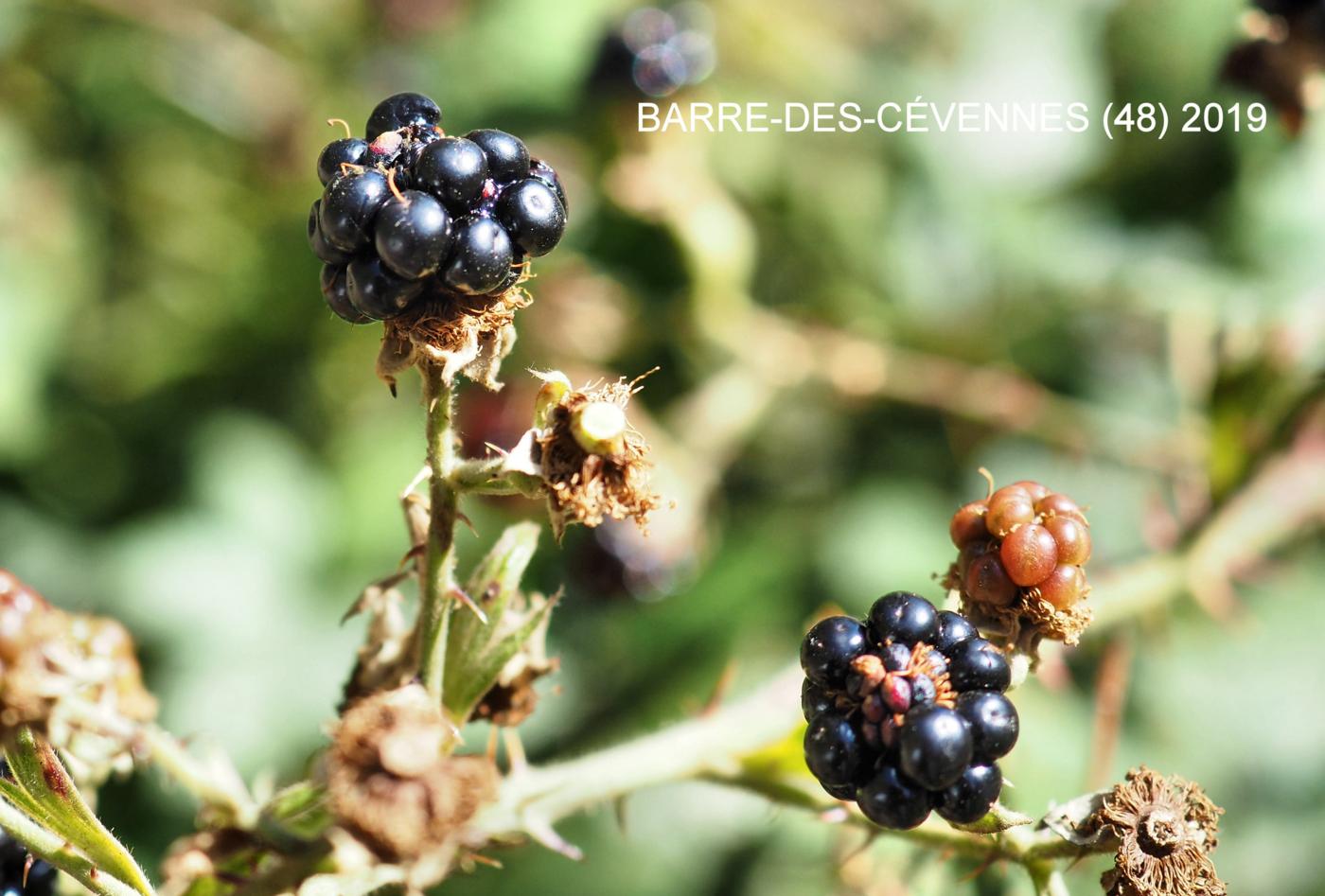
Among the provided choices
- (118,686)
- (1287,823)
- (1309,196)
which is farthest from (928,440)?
(118,686)

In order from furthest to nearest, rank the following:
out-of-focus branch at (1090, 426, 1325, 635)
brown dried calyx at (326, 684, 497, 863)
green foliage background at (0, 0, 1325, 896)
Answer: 1. green foliage background at (0, 0, 1325, 896)
2. out-of-focus branch at (1090, 426, 1325, 635)
3. brown dried calyx at (326, 684, 497, 863)

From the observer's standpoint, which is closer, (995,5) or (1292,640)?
(1292,640)

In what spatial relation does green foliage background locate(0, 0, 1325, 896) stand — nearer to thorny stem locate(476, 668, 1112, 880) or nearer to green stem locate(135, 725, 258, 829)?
thorny stem locate(476, 668, 1112, 880)

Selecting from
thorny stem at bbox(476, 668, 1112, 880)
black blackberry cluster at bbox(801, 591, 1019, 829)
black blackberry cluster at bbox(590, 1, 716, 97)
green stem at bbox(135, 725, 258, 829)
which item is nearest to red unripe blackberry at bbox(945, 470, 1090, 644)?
black blackberry cluster at bbox(801, 591, 1019, 829)

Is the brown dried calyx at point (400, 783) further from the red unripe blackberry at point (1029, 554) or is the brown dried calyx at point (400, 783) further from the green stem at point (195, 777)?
the red unripe blackberry at point (1029, 554)

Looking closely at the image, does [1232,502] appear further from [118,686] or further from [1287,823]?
[118,686]

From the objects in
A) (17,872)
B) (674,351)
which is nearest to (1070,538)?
(17,872)
